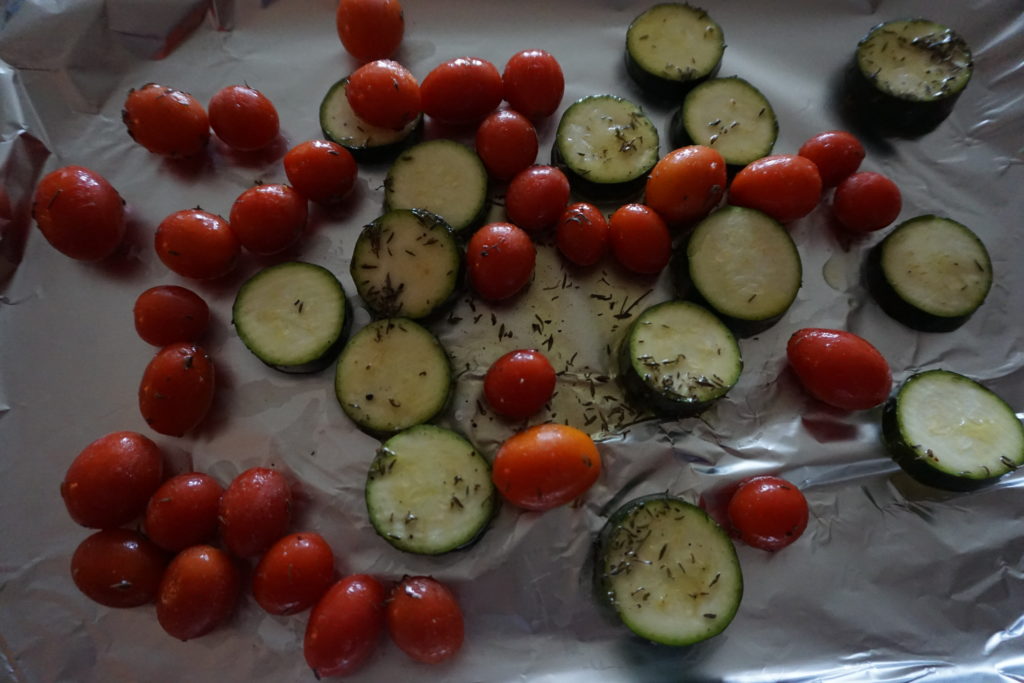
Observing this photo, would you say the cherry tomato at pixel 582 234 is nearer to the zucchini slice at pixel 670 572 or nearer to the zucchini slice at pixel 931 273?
the zucchini slice at pixel 670 572

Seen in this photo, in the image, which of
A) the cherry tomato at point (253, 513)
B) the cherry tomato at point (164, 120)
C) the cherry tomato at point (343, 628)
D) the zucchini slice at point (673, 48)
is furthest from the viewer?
the zucchini slice at point (673, 48)

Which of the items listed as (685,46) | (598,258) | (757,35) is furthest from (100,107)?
(757,35)

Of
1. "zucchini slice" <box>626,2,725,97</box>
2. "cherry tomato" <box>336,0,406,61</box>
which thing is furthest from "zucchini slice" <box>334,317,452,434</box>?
"zucchini slice" <box>626,2,725,97</box>

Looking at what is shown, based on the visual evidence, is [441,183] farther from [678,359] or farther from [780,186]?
[780,186]

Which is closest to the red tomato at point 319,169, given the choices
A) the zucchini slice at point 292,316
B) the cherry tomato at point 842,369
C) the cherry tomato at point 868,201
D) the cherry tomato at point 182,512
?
the zucchini slice at point 292,316

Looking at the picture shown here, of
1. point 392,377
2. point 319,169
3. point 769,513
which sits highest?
point 319,169

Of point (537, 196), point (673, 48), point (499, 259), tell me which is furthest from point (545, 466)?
point (673, 48)
